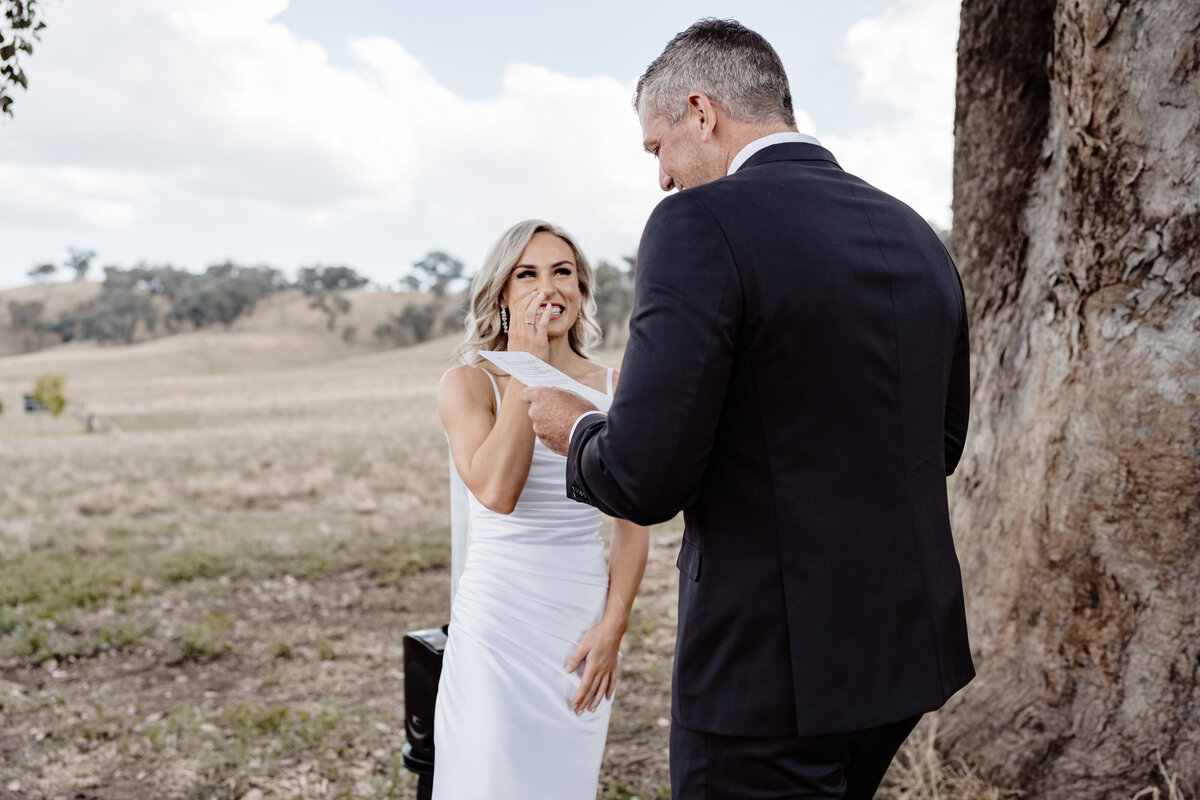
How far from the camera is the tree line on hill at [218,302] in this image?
90.3 m

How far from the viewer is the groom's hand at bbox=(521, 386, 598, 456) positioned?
203 centimetres

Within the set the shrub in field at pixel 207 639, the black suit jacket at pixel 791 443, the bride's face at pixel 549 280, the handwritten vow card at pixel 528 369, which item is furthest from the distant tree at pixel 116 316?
the black suit jacket at pixel 791 443

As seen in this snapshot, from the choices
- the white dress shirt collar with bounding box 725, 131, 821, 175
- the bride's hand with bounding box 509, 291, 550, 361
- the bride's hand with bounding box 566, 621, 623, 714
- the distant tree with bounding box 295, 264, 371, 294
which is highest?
the distant tree with bounding box 295, 264, 371, 294

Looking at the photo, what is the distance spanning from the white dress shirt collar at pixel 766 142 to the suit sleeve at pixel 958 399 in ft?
2.10

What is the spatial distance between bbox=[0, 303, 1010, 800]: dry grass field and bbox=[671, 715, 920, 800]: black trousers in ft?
5.97

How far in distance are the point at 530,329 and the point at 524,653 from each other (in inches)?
41.4

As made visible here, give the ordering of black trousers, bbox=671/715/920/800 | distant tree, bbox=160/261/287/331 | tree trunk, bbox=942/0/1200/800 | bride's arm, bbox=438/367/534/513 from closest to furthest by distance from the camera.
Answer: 1. black trousers, bbox=671/715/920/800
2. bride's arm, bbox=438/367/534/513
3. tree trunk, bbox=942/0/1200/800
4. distant tree, bbox=160/261/287/331

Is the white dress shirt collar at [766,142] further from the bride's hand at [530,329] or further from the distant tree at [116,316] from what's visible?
the distant tree at [116,316]

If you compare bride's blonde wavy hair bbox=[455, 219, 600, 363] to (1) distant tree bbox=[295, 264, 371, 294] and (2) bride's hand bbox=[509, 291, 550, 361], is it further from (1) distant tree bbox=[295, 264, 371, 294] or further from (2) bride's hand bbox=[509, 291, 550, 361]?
(1) distant tree bbox=[295, 264, 371, 294]

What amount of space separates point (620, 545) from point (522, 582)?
357mm

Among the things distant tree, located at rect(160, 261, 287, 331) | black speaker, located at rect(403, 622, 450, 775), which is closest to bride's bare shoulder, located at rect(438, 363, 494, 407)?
black speaker, located at rect(403, 622, 450, 775)

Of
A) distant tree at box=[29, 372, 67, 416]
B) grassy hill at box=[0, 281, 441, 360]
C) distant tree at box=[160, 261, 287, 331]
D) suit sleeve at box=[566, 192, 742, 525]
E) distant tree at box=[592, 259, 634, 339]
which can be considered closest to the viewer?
suit sleeve at box=[566, 192, 742, 525]

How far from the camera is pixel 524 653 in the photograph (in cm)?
285

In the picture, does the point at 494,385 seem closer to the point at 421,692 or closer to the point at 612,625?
the point at 612,625
